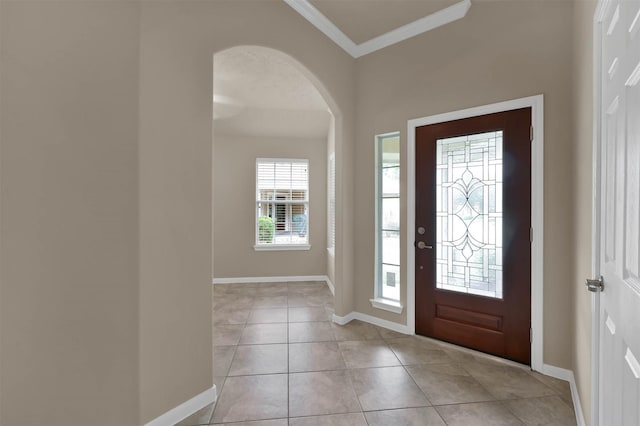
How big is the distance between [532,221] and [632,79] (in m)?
1.53

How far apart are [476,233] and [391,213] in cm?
84

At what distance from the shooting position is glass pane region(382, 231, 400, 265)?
2949 millimetres

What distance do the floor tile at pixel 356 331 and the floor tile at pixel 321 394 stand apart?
64cm

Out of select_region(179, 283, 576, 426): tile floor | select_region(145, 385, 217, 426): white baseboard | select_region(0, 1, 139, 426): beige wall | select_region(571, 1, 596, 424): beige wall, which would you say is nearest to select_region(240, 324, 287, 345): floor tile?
select_region(179, 283, 576, 426): tile floor

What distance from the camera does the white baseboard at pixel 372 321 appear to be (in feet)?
9.39

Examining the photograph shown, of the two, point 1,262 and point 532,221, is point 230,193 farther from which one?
point 532,221

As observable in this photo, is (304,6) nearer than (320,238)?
Yes

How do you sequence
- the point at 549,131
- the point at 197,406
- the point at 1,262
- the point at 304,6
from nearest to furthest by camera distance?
the point at 1,262, the point at 197,406, the point at 549,131, the point at 304,6

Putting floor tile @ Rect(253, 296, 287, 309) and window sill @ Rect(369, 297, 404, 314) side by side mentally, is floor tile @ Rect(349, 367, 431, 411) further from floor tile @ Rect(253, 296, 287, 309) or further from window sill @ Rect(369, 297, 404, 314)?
floor tile @ Rect(253, 296, 287, 309)

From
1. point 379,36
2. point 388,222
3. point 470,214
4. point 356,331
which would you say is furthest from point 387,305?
point 379,36

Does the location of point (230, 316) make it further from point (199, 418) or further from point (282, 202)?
point (282, 202)

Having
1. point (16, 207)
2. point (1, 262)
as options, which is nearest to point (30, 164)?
point (16, 207)

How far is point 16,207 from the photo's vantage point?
1.16m

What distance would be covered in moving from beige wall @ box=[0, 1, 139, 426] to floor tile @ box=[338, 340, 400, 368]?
1.55 m
